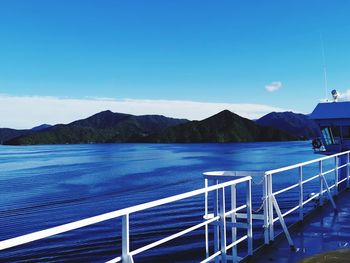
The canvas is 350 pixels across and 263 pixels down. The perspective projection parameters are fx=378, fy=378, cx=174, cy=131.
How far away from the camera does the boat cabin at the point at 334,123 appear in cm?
1802

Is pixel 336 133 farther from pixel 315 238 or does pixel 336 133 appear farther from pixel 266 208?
pixel 266 208

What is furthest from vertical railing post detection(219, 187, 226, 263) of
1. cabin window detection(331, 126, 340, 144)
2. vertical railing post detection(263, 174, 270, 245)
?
cabin window detection(331, 126, 340, 144)

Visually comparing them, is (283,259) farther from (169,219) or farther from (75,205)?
(75,205)

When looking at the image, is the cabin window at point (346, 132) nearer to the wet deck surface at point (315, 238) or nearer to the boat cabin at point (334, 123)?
the boat cabin at point (334, 123)

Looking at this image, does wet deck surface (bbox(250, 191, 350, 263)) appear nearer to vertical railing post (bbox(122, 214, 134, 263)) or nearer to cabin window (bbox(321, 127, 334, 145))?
vertical railing post (bbox(122, 214, 134, 263))

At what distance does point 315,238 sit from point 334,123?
1375 cm

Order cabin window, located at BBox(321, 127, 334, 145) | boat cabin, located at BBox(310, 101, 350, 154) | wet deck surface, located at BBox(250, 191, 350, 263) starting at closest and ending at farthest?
wet deck surface, located at BBox(250, 191, 350, 263) → boat cabin, located at BBox(310, 101, 350, 154) → cabin window, located at BBox(321, 127, 334, 145)

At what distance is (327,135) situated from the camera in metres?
18.7

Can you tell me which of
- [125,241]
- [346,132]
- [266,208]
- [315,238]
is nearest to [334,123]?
[346,132]

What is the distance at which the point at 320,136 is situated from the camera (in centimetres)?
1911

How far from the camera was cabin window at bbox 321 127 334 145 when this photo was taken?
18.6 meters

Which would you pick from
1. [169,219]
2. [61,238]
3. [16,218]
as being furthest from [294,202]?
[16,218]

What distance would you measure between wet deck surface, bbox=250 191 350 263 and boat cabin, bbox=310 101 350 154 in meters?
11.1

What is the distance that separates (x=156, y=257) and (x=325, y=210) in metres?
5.62
